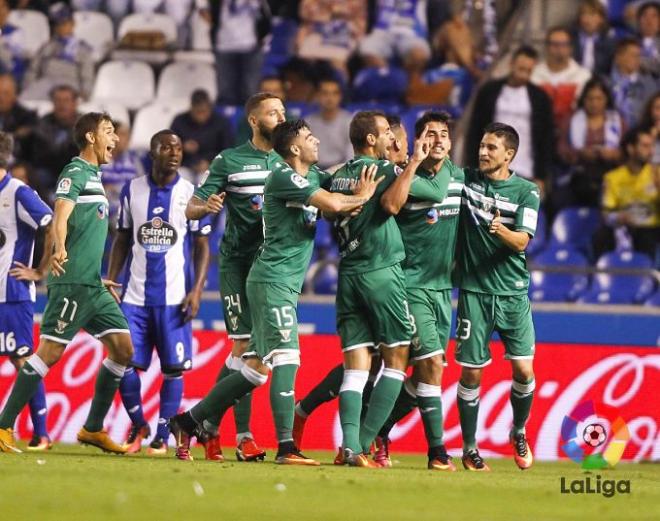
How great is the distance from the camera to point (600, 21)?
1798cm

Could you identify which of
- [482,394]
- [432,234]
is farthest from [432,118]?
[482,394]

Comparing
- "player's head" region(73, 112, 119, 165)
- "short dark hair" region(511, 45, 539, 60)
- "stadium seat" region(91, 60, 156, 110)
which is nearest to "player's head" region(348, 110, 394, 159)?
"player's head" region(73, 112, 119, 165)

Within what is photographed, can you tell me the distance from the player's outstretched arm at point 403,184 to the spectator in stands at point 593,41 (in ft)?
28.6

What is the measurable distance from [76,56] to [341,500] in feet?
41.6

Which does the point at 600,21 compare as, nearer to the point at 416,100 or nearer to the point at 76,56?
the point at 416,100

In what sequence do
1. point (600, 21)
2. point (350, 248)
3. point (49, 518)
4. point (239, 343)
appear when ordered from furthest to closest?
point (600, 21)
point (239, 343)
point (350, 248)
point (49, 518)

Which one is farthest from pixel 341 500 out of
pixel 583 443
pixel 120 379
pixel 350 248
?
pixel 583 443

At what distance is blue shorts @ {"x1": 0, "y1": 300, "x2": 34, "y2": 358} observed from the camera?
11.0 m

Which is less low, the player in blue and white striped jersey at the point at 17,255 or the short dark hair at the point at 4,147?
the short dark hair at the point at 4,147

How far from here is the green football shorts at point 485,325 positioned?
10453mm

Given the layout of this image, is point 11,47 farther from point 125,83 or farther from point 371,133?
point 371,133

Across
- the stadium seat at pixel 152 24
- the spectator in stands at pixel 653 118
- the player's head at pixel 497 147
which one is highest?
the stadium seat at pixel 152 24

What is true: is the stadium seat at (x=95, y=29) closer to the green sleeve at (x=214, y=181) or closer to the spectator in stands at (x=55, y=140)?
the spectator in stands at (x=55, y=140)

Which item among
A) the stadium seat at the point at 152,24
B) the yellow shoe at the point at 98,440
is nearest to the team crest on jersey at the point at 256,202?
the yellow shoe at the point at 98,440
